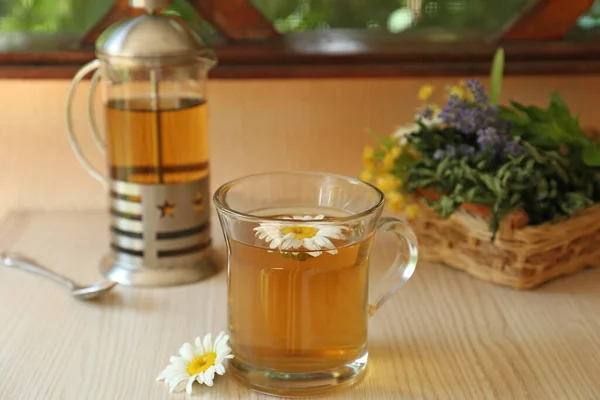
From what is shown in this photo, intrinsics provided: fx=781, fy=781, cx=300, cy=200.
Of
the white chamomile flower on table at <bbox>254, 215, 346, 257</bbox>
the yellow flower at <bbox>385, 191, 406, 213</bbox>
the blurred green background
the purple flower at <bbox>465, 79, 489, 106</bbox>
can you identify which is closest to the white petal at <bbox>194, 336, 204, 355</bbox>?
the white chamomile flower on table at <bbox>254, 215, 346, 257</bbox>

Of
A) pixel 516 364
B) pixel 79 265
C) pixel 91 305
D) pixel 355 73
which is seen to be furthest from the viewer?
pixel 355 73

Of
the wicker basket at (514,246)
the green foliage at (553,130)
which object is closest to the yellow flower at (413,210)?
the wicker basket at (514,246)

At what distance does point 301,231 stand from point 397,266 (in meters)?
0.13

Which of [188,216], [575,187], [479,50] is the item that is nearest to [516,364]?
[575,187]

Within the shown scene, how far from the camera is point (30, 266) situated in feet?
2.88

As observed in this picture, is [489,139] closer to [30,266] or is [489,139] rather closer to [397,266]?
[397,266]

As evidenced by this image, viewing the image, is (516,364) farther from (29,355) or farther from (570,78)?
(570,78)

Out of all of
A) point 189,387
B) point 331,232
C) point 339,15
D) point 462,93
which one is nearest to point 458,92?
point 462,93

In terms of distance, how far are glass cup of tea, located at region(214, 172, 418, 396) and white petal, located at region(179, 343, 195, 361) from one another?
0.12ft

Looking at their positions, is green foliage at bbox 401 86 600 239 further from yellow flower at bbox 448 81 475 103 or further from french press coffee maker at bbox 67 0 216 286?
french press coffee maker at bbox 67 0 216 286

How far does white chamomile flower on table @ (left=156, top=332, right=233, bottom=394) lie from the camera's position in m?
0.64

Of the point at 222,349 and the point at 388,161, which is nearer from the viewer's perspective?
the point at 222,349

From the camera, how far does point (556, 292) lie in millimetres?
833

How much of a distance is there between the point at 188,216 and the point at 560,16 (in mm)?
584
